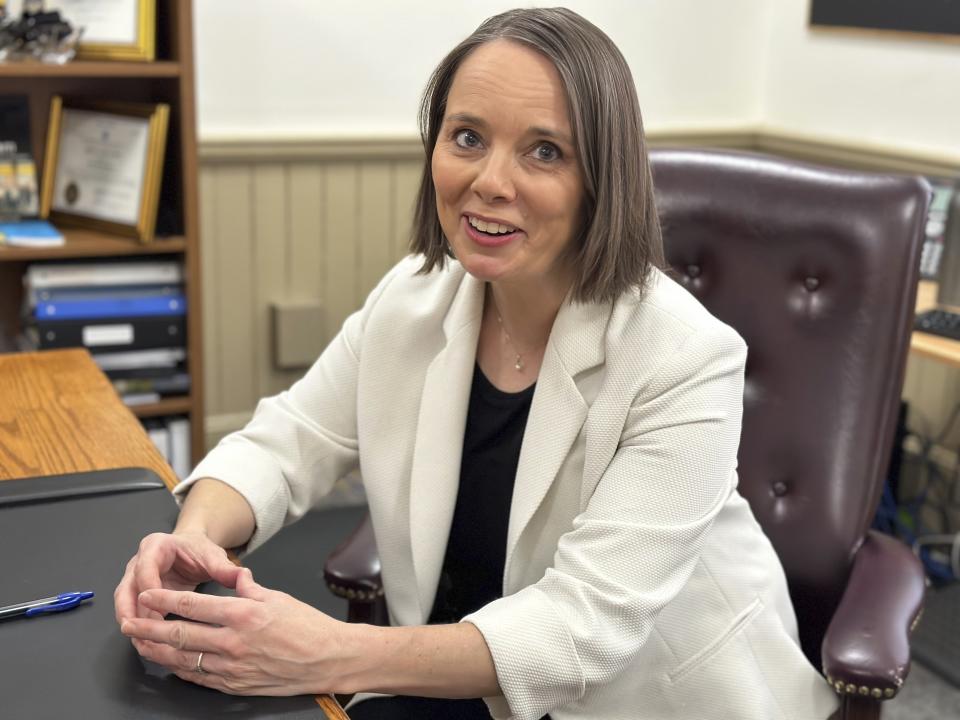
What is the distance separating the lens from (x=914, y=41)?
294 centimetres

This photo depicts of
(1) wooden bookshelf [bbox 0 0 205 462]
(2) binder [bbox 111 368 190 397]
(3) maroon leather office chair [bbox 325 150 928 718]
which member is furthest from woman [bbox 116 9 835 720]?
(2) binder [bbox 111 368 190 397]

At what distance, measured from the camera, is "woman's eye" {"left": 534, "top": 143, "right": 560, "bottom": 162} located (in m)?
1.16

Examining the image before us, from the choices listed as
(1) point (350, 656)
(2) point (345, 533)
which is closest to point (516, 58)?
(1) point (350, 656)

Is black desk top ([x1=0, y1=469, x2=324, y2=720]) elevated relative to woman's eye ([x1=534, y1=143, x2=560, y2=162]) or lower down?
lower down

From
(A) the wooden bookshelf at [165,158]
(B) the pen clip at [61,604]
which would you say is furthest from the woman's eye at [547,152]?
(A) the wooden bookshelf at [165,158]

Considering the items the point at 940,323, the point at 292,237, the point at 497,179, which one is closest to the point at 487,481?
the point at 497,179

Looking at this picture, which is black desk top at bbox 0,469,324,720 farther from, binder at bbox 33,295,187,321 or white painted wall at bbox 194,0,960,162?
white painted wall at bbox 194,0,960,162

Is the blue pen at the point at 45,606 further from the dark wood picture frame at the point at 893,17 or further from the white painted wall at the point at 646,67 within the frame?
the dark wood picture frame at the point at 893,17

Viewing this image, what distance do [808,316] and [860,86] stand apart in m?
1.82

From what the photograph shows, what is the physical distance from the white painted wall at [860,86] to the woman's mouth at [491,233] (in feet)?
6.55

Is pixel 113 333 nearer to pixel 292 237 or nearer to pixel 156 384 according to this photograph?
pixel 156 384

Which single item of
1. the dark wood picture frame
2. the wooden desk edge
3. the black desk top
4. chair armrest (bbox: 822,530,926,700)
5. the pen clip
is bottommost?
chair armrest (bbox: 822,530,926,700)

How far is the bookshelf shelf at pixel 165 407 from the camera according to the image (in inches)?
109

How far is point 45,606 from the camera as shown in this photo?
A: 0.94m
